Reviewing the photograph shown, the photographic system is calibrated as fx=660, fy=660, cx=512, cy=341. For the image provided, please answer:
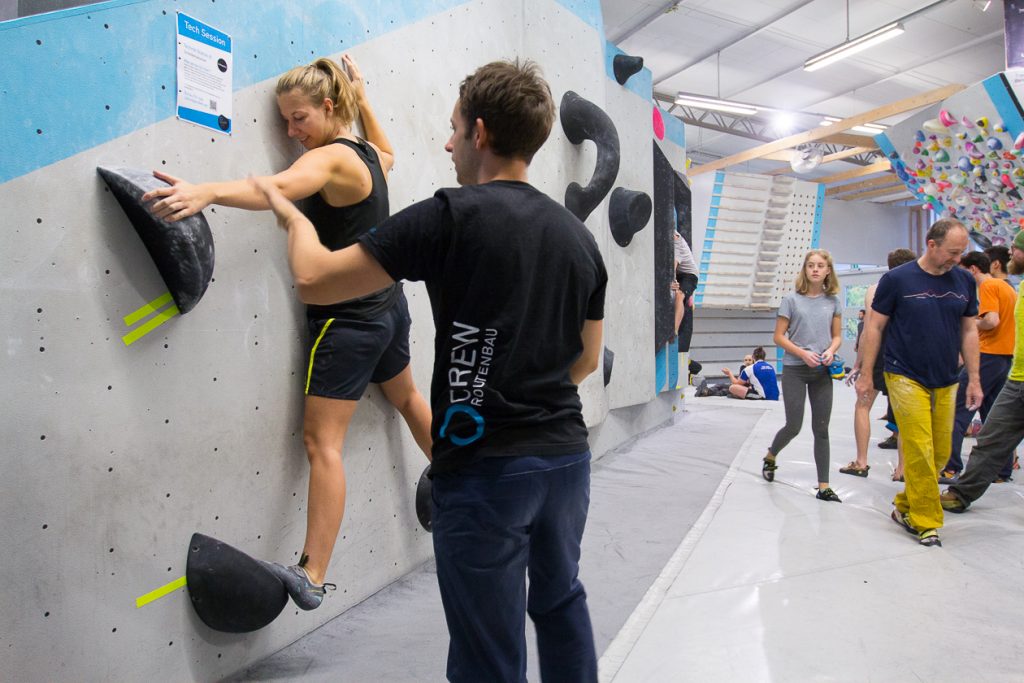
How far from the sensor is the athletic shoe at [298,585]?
1.62m

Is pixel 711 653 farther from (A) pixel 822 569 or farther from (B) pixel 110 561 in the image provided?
(B) pixel 110 561

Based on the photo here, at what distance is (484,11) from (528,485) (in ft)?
7.43

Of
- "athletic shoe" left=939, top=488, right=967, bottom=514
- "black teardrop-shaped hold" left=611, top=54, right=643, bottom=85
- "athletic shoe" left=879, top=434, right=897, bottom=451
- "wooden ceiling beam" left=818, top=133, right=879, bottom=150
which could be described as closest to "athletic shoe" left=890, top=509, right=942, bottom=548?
"athletic shoe" left=939, top=488, right=967, bottom=514

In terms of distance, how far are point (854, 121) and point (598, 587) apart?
9.44 m

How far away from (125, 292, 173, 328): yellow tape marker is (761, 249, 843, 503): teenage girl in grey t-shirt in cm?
298

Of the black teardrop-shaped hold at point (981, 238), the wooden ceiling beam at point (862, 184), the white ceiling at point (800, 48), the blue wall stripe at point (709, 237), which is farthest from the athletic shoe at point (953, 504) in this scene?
the wooden ceiling beam at point (862, 184)

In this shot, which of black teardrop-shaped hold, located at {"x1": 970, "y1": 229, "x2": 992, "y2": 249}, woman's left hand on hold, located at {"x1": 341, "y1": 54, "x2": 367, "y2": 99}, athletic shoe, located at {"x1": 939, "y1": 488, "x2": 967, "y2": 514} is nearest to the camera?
woman's left hand on hold, located at {"x1": 341, "y1": 54, "x2": 367, "y2": 99}

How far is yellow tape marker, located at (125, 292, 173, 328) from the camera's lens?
139 cm

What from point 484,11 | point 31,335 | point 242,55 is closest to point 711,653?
point 31,335

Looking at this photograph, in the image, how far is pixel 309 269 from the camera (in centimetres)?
101

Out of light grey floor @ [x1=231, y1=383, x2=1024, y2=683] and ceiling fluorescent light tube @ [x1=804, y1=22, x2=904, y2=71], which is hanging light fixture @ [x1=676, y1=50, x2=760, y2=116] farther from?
light grey floor @ [x1=231, y1=383, x2=1024, y2=683]

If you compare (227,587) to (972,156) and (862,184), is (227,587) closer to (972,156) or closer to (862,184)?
(972,156)

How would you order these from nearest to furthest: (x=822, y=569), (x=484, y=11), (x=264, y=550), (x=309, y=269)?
(x=309, y=269), (x=264, y=550), (x=822, y=569), (x=484, y=11)

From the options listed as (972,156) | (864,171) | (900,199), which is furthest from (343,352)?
(900,199)
